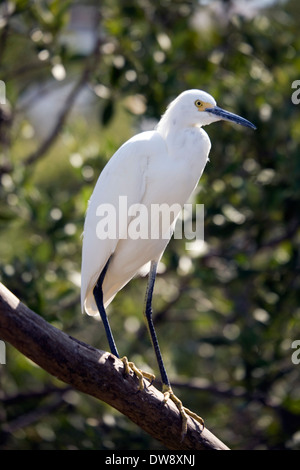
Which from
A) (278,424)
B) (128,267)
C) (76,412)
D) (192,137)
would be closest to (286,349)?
(278,424)

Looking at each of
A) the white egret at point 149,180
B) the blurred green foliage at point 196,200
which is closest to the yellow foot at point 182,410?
the white egret at point 149,180

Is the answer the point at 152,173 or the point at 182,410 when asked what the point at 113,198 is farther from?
the point at 182,410

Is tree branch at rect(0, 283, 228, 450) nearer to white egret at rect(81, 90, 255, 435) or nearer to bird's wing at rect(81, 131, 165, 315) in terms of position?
white egret at rect(81, 90, 255, 435)

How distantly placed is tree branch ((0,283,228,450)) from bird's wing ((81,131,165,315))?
0.43 m

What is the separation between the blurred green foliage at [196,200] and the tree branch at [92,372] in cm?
94

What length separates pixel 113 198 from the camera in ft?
7.47

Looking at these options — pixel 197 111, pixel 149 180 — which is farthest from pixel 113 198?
pixel 197 111

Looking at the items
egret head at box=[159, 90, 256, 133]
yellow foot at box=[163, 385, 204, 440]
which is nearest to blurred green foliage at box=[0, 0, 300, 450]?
yellow foot at box=[163, 385, 204, 440]

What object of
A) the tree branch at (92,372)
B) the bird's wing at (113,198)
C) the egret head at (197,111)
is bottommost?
the tree branch at (92,372)

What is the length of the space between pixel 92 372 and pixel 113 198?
0.63 meters

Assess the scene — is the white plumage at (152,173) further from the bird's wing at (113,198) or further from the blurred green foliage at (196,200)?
the blurred green foliage at (196,200)

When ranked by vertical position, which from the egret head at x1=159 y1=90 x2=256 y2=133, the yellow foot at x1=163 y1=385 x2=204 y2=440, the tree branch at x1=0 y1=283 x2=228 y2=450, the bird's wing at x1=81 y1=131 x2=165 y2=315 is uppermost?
the egret head at x1=159 y1=90 x2=256 y2=133

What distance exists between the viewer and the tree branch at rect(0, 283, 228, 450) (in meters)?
1.78

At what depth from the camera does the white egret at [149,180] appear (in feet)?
7.26
